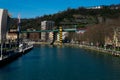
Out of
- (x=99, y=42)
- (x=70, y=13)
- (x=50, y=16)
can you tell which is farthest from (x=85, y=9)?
(x=99, y=42)

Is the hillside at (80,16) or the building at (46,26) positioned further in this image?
the building at (46,26)

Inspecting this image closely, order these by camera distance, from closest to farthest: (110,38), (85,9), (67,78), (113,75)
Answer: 1. (67,78)
2. (113,75)
3. (110,38)
4. (85,9)

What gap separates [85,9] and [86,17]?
29.6ft

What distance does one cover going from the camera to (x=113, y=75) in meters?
22.5

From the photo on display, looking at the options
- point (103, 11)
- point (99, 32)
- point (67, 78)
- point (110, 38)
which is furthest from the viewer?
point (103, 11)

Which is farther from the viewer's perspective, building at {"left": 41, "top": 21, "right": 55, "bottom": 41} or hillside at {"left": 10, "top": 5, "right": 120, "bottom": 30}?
building at {"left": 41, "top": 21, "right": 55, "bottom": 41}

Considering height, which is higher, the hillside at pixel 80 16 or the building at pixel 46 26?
the hillside at pixel 80 16

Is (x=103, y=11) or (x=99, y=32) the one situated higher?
(x=103, y=11)

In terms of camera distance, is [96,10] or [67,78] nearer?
[67,78]

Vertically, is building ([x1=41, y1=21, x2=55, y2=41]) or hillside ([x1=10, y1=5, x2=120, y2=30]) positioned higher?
hillside ([x1=10, y1=5, x2=120, y2=30])

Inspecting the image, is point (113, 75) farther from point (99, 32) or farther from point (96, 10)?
point (96, 10)

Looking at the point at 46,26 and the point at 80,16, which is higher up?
the point at 80,16

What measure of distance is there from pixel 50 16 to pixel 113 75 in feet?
400

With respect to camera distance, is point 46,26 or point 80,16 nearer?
point 80,16
